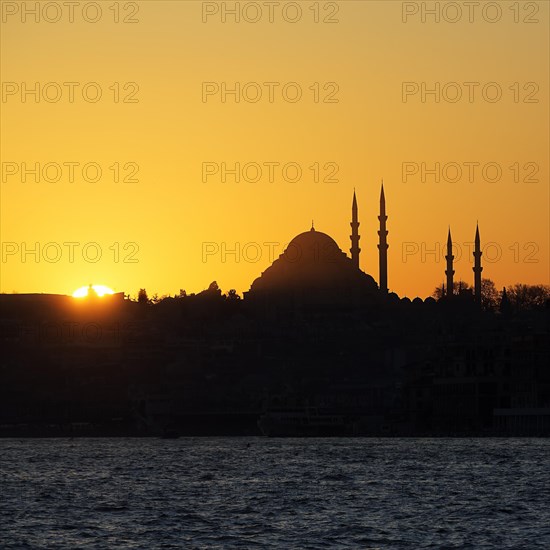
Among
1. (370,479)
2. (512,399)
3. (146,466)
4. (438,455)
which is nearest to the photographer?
(370,479)

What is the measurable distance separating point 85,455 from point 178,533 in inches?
2418

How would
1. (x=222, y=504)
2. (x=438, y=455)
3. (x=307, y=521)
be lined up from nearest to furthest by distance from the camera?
(x=307, y=521), (x=222, y=504), (x=438, y=455)

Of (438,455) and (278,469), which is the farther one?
(438,455)

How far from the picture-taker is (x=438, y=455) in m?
111

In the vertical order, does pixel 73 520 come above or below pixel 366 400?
below

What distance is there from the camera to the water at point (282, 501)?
2363 inches

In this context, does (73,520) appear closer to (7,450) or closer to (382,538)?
(382,538)

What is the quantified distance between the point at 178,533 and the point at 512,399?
96649 millimetres

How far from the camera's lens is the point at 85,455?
12219 centimetres

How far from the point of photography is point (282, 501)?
2867 inches

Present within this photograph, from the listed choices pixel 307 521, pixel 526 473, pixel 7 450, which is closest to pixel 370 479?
pixel 526 473

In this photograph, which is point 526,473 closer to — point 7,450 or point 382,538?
point 382,538

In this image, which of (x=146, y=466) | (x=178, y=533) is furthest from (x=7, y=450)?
(x=178, y=533)

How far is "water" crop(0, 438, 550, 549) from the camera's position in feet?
197
